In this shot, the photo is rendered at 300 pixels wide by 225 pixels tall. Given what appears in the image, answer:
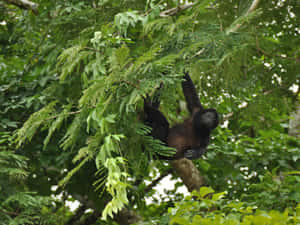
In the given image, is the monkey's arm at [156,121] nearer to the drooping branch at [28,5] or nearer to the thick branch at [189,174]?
the thick branch at [189,174]

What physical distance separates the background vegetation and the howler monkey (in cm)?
14

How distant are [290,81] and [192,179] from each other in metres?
1.60

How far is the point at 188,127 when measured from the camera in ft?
12.7

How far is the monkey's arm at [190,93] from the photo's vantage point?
3586mm

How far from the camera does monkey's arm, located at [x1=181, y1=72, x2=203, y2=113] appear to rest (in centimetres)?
359

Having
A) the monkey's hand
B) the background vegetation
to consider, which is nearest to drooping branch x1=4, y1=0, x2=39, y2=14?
the background vegetation

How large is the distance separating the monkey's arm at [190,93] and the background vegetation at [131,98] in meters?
0.10

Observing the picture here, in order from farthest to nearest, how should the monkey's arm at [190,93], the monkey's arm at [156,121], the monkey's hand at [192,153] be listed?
the monkey's arm at [190,93] → the monkey's hand at [192,153] → the monkey's arm at [156,121]

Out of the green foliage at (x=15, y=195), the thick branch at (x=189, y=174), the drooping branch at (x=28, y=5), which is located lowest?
the thick branch at (x=189, y=174)

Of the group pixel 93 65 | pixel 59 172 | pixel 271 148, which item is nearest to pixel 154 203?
pixel 59 172

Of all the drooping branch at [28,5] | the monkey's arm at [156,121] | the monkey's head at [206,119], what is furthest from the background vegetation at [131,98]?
the monkey's head at [206,119]

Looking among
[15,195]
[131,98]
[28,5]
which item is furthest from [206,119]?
[28,5]

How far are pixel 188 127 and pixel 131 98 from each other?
5.89ft

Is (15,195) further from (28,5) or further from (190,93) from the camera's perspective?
(28,5)
